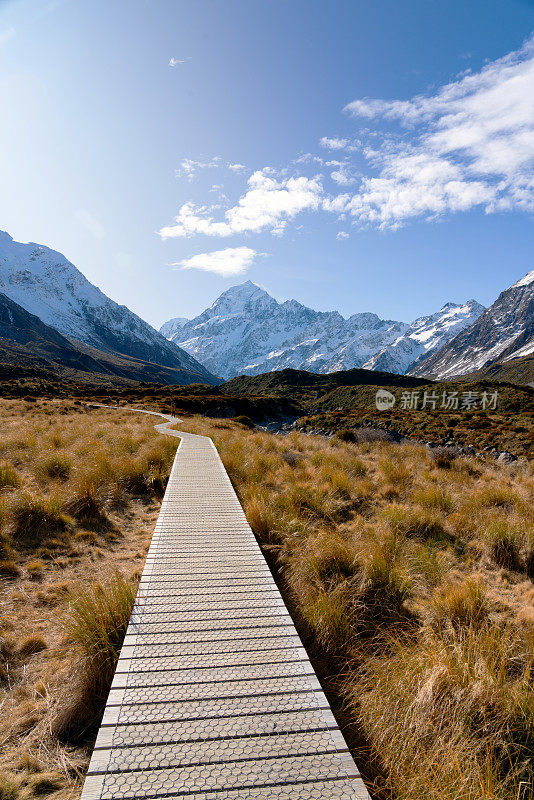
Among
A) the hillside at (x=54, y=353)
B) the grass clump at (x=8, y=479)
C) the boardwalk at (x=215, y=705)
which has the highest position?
the hillside at (x=54, y=353)

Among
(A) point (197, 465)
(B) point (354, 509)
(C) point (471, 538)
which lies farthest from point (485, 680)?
(A) point (197, 465)

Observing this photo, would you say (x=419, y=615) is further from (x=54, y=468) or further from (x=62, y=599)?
(x=54, y=468)

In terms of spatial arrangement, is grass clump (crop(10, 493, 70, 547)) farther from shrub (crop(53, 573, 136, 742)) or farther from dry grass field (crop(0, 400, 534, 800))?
shrub (crop(53, 573, 136, 742))

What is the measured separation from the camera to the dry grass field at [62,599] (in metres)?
2.44

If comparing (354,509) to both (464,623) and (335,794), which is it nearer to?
(464,623)

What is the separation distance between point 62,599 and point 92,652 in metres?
1.44

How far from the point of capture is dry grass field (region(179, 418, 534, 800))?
2.18 meters

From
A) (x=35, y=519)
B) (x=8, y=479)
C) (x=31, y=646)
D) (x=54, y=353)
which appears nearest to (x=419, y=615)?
(x=31, y=646)

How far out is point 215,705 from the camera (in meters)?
2.37

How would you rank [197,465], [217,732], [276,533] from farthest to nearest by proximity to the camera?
[197,465] < [276,533] < [217,732]

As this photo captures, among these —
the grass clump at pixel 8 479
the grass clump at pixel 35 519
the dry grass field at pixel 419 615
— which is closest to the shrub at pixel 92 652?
the dry grass field at pixel 419 615

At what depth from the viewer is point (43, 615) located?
13.0ft

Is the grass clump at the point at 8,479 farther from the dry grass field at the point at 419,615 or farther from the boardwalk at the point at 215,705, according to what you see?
the boardwalk at the point at 215,705

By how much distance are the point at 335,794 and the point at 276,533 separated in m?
4.04
